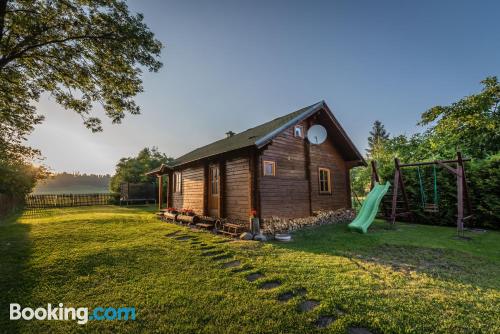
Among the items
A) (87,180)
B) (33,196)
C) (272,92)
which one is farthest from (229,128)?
(87,180)

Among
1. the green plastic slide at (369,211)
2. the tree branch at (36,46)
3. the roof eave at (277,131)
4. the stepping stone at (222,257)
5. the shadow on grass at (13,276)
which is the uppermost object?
the tree branch at (36,46)

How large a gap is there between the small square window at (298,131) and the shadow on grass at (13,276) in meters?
9.52

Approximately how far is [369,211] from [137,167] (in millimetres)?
27743

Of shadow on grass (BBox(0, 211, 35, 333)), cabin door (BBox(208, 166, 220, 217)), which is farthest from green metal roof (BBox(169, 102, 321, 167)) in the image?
shadow on grass (BBox(0, 211, 35, 333))

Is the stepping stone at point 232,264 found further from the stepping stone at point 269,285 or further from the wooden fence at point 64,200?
the wooden fence at point 64,200

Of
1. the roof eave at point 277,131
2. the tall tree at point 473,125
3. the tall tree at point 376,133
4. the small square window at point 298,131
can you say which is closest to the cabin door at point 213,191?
the roof eave at point 277,131

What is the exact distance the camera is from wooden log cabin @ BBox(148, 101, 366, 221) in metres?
8.54

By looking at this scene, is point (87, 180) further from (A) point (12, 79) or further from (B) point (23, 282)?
(B) point (23, 282)

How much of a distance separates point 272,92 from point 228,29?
14.5 ft

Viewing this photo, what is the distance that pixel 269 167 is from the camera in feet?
29.5

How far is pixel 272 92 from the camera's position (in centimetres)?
1316

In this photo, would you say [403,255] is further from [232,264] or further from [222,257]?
[222,257]

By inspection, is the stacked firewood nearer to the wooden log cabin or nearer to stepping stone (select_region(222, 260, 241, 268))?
the wooden log cabin

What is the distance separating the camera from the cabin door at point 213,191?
34.5 ft
